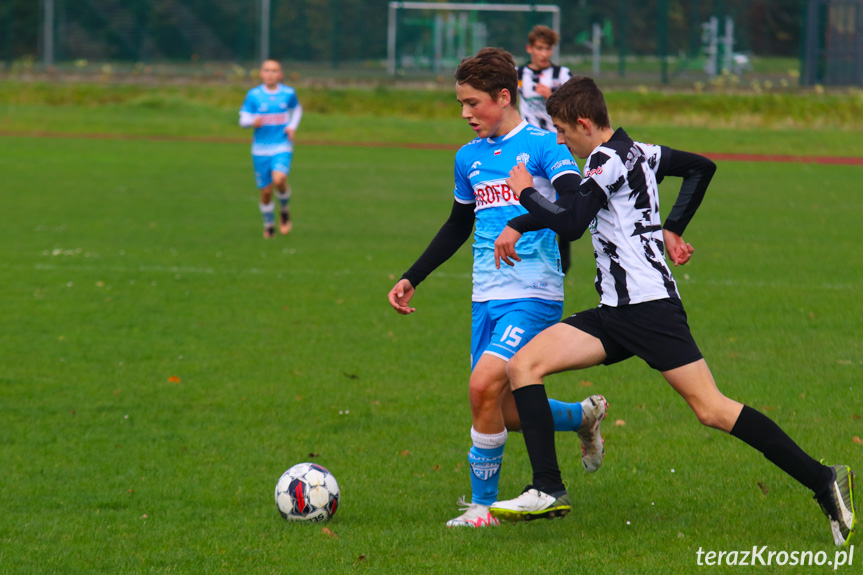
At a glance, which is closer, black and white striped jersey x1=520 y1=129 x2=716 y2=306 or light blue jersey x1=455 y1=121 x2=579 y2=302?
black and white striped jersey x1=520 y1=129 x2=716 y2=306

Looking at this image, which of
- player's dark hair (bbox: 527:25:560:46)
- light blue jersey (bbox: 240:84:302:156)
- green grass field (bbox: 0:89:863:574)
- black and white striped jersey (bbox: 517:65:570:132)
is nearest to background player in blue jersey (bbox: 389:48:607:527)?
green grass field (bbox: 0:89:863:574)

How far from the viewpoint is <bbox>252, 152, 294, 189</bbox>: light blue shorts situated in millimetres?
14344

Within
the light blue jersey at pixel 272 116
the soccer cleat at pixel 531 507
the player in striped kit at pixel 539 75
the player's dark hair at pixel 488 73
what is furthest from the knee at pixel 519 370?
the light blue jersey at pixel 272 116

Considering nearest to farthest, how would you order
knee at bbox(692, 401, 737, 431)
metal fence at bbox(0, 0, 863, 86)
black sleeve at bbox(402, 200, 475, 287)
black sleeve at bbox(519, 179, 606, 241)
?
1. black sleeve at bbox(519, 179, 606, 241)
2. knee at bbox(692, 401, 737, 431)
3. black sleeve at bbox(402, 200, 475, 287)
4. metal fence at bbox(0, 0, 863, 86)

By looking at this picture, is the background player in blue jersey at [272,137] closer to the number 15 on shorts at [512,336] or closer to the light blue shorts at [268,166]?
the light blue shorts at [268,166]

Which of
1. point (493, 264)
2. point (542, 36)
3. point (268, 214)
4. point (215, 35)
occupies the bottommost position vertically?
point (268, 214)

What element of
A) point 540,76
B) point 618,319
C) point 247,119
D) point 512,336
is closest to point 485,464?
point 512,336

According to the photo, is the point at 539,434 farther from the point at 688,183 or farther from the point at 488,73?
the point at 488,73

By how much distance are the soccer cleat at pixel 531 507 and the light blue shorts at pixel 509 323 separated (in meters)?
0.64

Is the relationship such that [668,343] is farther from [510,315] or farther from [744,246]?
[744,246]

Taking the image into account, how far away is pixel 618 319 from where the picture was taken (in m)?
4.31

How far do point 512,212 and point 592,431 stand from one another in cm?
119

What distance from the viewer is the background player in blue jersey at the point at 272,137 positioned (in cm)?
1416

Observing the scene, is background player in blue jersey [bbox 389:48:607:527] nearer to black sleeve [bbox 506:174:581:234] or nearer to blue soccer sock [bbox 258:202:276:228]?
Result: black sleeve [bbox 506:174:581:234]
